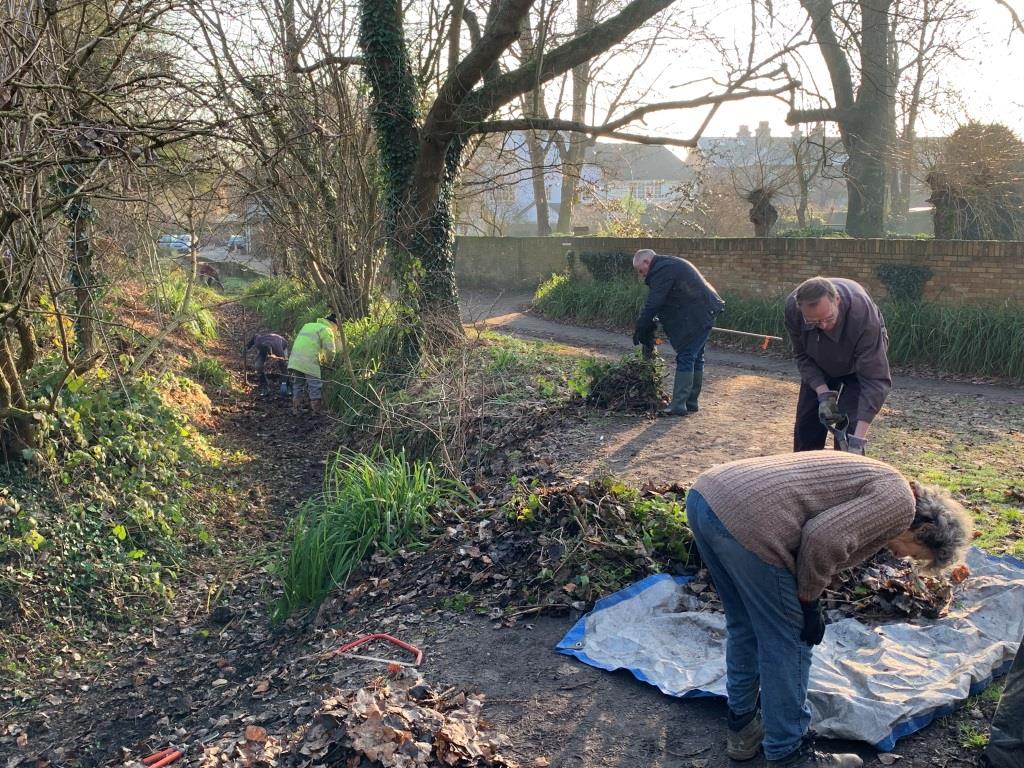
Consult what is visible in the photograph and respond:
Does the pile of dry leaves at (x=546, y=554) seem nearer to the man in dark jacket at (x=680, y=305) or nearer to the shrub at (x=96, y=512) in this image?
the shrub at (x=96, y=512)

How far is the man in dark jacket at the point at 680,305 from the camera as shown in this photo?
858 centimetres

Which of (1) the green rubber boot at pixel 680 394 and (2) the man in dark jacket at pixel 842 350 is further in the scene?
(1) the green rubber boot at pixel 680 394

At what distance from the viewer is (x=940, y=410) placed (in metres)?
9.63

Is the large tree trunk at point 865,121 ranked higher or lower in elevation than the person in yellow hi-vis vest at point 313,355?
higher

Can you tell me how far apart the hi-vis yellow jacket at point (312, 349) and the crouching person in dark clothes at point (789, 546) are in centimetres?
872

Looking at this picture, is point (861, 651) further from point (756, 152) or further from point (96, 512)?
point (756, 152)

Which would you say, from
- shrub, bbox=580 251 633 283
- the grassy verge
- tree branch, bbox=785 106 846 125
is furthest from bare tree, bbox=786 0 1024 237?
shrub, bbox=580 251 633 283

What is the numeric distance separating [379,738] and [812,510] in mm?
1969

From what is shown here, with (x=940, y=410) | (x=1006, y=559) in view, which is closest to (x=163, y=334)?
(x=1006, y=559)

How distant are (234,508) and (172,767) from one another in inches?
188

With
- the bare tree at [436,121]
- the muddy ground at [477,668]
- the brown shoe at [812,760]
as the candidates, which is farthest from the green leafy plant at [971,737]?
the bare tree at [436,121]

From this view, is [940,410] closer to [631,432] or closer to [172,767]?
[631,432]

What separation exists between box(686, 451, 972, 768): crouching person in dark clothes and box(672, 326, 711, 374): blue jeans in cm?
528

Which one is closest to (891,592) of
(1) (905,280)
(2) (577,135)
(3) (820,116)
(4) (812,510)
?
(4) (812,510)
